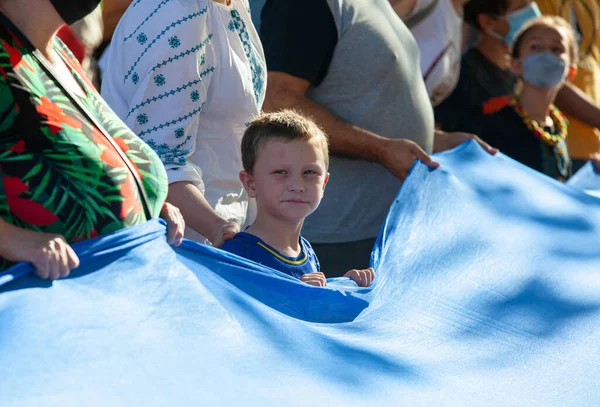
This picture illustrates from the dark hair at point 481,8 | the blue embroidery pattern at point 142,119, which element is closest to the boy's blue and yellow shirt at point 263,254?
the blue embroidery pattern at point 142,119

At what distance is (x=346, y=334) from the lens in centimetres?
229

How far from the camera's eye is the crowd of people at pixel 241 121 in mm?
1906

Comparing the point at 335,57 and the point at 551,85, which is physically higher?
the point at 335,57

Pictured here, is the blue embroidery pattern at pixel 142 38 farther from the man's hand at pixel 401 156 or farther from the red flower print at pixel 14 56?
the man's hand at pixel 401 156

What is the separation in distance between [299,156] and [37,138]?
845 millimetres

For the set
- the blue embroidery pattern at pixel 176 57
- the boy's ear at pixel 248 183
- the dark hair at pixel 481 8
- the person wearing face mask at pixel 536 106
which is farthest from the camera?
the dark hair at pixel 481 8

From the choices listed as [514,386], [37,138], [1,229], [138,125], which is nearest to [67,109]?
[37,138]

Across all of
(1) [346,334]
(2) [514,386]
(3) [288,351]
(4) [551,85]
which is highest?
(3) [288,351]

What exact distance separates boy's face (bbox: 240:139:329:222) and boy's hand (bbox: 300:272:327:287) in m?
0.19

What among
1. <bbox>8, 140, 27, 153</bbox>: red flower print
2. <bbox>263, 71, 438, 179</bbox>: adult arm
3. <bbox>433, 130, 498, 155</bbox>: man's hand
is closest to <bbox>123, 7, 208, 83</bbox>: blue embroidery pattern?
<bbox>8, 140, 27, 153</bbox>: red flower print

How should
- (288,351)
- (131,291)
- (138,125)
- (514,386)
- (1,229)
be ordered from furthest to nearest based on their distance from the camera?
1. (138,125)
2. (514,386)
3. (288,351)
4. (131,291)
5. (1,229)

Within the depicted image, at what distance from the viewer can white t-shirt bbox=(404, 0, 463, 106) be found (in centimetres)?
468

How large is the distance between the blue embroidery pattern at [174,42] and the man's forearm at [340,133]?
0.94m

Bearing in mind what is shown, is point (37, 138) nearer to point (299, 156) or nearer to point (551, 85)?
point (299, 156)
